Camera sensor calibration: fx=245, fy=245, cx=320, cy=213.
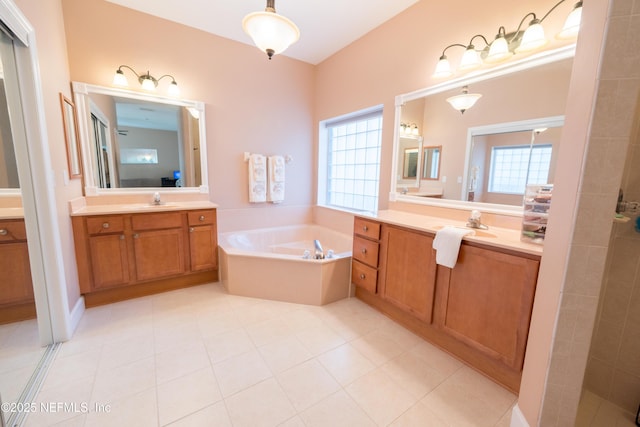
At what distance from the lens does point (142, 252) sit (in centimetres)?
238

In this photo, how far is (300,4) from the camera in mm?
2342

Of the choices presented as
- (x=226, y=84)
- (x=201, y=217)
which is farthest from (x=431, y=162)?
(x=226, y=84)

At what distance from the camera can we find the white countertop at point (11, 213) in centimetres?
148

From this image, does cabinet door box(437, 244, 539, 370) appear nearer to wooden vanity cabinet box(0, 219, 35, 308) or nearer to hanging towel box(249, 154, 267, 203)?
hanging towel box(249, 154, 267, 203)

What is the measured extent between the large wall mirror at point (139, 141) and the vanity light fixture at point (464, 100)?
268 centimetres

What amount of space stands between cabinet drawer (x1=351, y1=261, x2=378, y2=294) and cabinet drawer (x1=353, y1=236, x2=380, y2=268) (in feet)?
0.18

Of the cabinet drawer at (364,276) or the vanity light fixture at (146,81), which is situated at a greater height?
the vanity light fixture at (146,81)

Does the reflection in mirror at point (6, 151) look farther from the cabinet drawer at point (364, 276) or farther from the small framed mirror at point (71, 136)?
the cabinet drawer at point (364, 276)

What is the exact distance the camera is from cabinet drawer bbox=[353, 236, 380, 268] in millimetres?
2199

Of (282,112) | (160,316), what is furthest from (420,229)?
(282,112)

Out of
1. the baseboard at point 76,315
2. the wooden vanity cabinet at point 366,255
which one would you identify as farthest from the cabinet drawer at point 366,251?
the baseboard at point 76,315

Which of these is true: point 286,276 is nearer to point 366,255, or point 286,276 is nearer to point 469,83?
point 366,255

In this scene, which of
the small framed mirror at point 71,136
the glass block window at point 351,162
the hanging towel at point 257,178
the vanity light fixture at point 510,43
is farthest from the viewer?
the hanging towel at point 257,178

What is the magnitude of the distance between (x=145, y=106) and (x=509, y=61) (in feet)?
11.0
